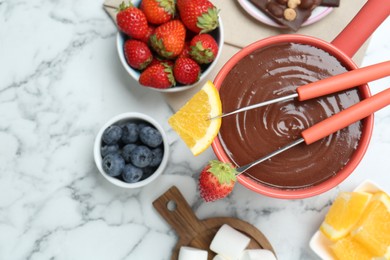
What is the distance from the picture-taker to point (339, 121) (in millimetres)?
924

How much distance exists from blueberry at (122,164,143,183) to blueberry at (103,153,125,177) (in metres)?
0.01

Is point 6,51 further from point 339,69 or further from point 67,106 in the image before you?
point 339,69

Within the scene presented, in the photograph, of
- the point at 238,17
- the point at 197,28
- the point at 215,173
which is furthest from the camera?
the point at 238,17

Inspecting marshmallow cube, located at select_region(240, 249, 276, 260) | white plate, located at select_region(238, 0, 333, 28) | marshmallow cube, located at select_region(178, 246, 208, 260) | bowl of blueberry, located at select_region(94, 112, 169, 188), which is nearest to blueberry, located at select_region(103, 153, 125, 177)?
bowl of blueberry, located at select_region(94, 112, 169, 188)

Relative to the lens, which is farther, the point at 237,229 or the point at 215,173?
the point at 237,229

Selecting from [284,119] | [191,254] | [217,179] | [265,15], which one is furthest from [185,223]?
[265,15]

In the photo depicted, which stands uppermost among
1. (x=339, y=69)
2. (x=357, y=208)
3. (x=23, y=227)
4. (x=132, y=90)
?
(x=339, y=69)

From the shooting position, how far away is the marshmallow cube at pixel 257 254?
1.18 metres

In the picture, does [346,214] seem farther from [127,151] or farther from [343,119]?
[127,151]

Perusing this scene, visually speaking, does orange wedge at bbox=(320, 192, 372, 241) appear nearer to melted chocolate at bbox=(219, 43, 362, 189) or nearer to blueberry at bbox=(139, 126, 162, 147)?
melted chocolate at bbox=(219, 43, 362, 189)

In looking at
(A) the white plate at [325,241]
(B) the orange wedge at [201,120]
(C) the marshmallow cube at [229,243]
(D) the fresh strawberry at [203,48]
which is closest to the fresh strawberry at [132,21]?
(D) the fresh strawberry at [203,48]

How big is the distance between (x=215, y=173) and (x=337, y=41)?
33 centimetres

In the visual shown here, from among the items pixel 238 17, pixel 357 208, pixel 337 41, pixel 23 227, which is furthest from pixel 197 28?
pixel 23 227

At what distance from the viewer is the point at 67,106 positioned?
126 cm
